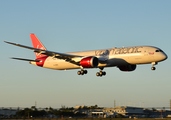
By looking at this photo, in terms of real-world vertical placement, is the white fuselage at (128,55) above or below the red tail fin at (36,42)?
below

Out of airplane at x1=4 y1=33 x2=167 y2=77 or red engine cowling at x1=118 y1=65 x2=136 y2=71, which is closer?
airplane at x1=4 y1=33 x2=167 y2=77

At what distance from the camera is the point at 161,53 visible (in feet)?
148

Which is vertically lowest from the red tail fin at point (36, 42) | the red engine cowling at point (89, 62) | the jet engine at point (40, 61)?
the red engine cowling at point (89, 62)

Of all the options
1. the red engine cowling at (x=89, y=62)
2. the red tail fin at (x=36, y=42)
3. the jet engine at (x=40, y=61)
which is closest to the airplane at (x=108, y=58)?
the red engine cowling at (x=89, y=62)

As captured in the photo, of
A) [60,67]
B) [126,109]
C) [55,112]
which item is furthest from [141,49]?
[126,109]

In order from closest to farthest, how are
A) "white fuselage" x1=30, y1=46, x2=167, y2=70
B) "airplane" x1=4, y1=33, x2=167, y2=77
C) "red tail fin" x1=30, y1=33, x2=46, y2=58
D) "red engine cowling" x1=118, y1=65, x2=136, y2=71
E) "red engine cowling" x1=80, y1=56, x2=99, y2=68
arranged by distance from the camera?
"white fuselage" x1=30, y1=46, x2=167, y2=70, "airplane" x1=4, y1=33, x2=167, y2=77, "red engine cowling" x1=80, y1=56, x2=99, y2=68, "red engine cowling" x1=118, y1=65, x2=136, y2=71, "red tail fin" x1=30, y1=33, x2=46, y2=58

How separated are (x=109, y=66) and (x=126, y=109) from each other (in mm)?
39678

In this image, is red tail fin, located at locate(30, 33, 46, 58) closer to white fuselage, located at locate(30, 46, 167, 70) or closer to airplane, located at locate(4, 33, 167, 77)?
airplane, located at locate(4, 33, 167, 77)

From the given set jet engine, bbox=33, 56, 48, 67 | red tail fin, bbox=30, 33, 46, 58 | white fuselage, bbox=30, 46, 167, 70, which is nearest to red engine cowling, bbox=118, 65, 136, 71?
white fuselage, bbox=30, 46, 167, 70

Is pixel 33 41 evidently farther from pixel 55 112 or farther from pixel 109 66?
pixel 109 66

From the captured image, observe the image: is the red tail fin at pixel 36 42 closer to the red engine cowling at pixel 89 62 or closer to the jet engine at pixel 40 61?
the jet engine at pixel 40 61

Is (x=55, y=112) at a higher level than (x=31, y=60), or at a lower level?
lower

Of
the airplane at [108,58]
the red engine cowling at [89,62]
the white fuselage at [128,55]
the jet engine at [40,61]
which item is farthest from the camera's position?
the jet engine at [40,61]

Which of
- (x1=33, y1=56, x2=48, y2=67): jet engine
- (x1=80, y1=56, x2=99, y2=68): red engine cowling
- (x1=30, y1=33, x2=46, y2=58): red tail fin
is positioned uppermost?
(x1=30, y1=33, x2=46, y2=58): red tail fin
